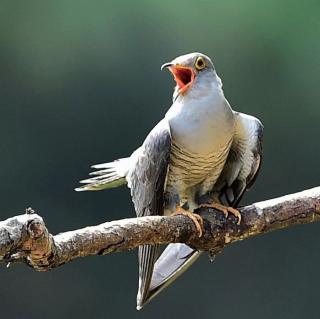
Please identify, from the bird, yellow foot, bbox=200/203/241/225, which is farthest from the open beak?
yellow foot, bbox=200/203/241/225

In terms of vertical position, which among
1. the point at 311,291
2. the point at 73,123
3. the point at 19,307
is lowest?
the point at 311,291

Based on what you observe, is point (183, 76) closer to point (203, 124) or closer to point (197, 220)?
point (203, 124)

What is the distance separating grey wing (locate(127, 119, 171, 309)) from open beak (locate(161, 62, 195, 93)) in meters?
0.09

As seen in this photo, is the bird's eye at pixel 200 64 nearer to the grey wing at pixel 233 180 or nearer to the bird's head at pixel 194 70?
the bird's head at pixel 194 70

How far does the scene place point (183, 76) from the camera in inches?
69.9

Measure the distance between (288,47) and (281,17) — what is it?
0.16 m

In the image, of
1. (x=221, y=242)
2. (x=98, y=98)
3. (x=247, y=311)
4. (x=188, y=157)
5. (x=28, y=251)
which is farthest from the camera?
(x=247, y=311)

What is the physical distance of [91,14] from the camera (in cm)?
335

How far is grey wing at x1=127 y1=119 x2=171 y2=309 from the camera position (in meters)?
1.65

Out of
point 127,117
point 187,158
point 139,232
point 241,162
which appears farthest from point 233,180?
point 127,117

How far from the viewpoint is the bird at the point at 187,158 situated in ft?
5.51

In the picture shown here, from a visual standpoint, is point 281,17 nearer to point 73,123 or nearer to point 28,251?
point 73,123

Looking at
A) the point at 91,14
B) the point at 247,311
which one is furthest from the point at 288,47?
the point at 247,311

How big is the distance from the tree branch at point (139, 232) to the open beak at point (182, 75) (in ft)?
0.85
